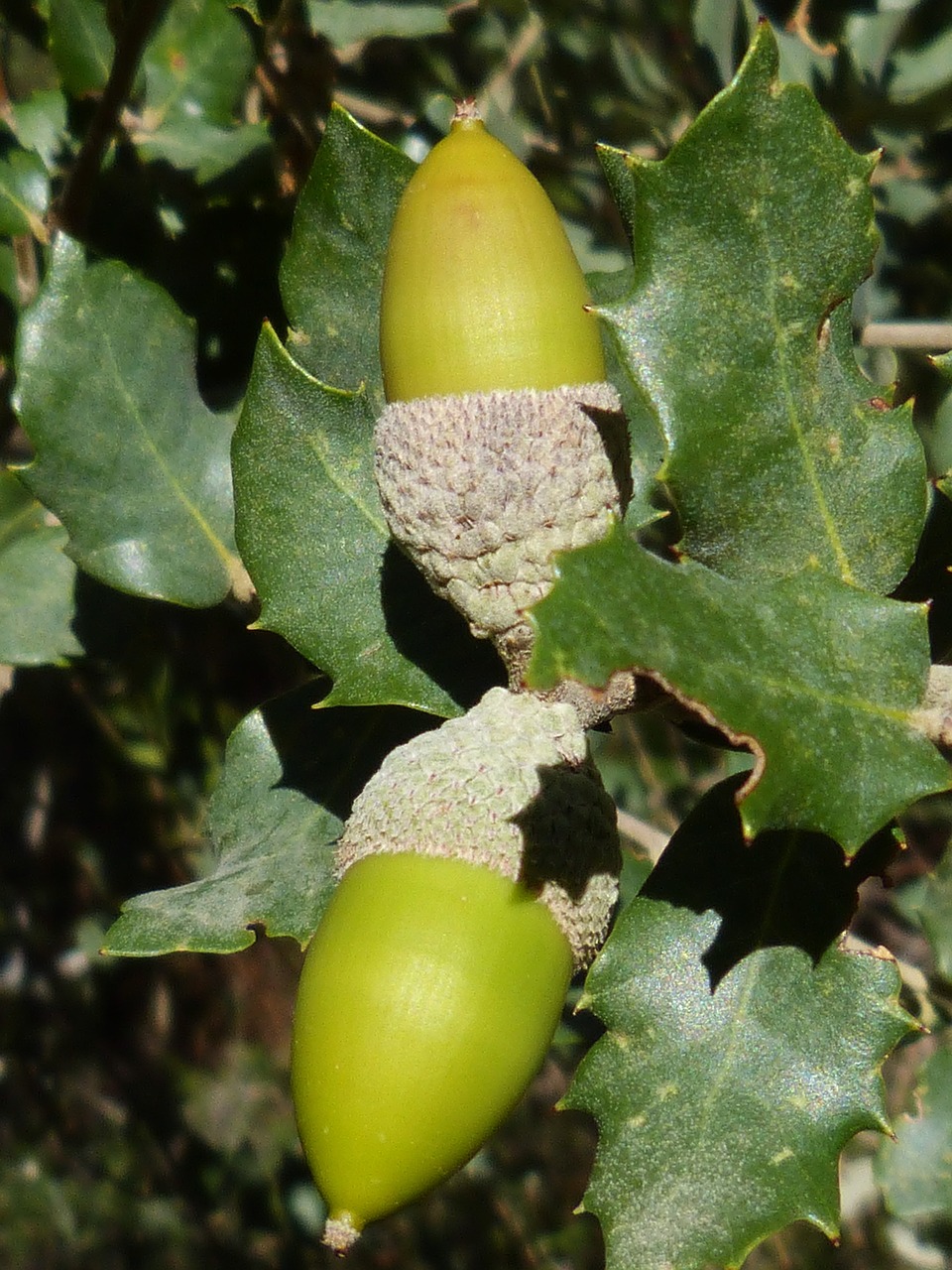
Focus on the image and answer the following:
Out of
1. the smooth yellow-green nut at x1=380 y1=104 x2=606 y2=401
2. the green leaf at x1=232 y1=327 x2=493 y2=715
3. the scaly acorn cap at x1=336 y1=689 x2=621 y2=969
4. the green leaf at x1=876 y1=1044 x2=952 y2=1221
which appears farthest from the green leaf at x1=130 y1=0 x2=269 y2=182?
the green leaf at x1=876 y1=1044 x2=952 y2=1221

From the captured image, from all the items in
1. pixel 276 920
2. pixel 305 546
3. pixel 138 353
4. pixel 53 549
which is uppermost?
pixel 138 353

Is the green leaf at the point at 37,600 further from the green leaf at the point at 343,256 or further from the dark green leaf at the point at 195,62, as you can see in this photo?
the dark green leaf at the point at 195,62

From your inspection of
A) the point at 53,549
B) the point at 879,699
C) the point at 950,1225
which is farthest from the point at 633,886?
the point at 950,1225

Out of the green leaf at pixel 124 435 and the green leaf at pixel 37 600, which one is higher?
the green leaf at pixel 124 435

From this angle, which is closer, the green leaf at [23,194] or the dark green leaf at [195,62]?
the green leaf at [23,194]

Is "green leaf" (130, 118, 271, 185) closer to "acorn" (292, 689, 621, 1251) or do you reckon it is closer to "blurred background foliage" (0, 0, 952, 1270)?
"blurred background foliage" (0, 0, 952, 1270)

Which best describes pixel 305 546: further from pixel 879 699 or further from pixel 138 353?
pixel 879 699

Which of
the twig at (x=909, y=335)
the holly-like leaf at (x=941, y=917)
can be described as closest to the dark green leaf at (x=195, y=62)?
the twig at (x=909, y=335)
